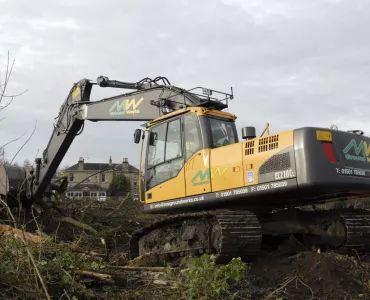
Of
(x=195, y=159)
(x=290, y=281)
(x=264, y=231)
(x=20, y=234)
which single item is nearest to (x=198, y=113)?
(x=195, y=159)

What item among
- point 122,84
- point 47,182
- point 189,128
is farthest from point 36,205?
point 189,128

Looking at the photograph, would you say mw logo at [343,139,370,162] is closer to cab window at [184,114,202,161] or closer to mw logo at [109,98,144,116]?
cab window at [184,114,202,161]

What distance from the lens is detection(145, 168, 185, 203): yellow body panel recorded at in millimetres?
7342

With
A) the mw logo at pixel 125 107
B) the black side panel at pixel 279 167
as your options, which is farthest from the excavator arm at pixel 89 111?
the black side panel at pixel 279 167

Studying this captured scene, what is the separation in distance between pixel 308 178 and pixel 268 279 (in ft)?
4.49

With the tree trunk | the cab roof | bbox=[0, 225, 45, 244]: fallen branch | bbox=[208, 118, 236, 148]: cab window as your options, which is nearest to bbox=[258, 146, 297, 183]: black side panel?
bbox=[208, 118, 236, 148]: cab window

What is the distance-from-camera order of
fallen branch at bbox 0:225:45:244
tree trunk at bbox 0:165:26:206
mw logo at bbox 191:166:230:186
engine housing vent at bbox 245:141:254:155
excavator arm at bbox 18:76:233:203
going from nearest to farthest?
1. fallen branch at bbox 0:225:45:244
2. engine housing vent at bbox 245:141:254:155
3. mw logo at bbox 191:166:230:186
4. excavator arm at bbox 18:76:233:203
5. tree trunk at bbox 0:165:26:206

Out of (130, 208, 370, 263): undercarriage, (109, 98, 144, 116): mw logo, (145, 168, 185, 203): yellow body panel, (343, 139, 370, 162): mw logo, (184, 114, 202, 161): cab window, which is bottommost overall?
(130, 208, 370, 263): undercarriage

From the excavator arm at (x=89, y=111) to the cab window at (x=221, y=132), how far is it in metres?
0.64

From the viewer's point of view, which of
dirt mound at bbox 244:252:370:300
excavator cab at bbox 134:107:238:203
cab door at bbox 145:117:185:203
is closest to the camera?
dirt mound at bbox 244:252:370:300

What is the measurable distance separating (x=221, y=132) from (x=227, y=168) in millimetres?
918

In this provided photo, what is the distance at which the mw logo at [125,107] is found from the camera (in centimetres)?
903

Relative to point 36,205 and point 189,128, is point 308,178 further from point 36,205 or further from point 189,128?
point 36,205

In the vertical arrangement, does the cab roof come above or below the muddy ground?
above
